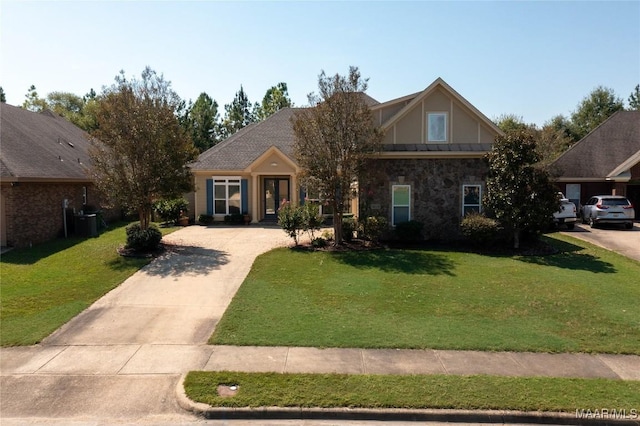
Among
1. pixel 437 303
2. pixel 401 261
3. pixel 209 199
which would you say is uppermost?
pixel 209 199

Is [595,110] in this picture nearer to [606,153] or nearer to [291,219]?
[606,153]

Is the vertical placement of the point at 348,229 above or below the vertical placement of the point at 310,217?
below

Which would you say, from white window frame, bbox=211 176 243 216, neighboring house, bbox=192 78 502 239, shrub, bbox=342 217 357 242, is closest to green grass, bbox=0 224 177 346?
white window frame, bbox=211 176 243 216

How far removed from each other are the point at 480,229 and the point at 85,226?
16983 mm

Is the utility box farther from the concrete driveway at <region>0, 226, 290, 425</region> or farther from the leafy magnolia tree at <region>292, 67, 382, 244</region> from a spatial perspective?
the leafy magnolia tree at <region>292, 67, 382, 244</region>

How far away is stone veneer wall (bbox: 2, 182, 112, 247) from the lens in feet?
52.3

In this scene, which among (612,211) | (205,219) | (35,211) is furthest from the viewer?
(205,219)

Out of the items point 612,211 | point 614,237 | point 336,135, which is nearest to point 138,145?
point 336,135

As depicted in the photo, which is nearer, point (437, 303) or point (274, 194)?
point (437, 303)

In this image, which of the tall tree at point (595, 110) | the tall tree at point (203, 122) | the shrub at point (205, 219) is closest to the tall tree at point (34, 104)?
the tall tree at point (203, 122)

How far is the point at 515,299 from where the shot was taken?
10.5m

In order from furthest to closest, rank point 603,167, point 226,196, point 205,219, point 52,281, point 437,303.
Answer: point 603,167
point 226,196
point 205,219
point 52,281
point 437,303

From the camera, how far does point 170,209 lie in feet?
74.2

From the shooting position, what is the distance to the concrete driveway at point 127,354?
5.84 meters
